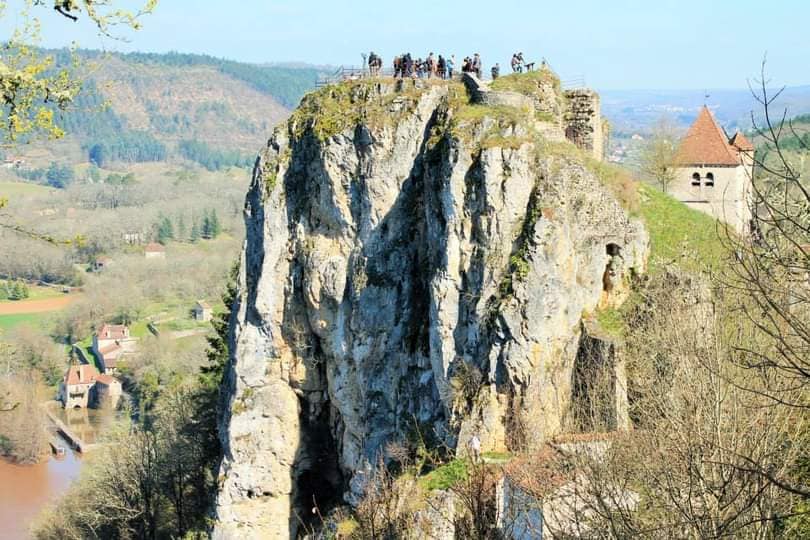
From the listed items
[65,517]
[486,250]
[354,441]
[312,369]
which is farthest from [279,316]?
[65,517]

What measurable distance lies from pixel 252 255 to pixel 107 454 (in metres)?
14.6

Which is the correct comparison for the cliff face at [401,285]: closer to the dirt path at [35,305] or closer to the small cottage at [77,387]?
the small cottage at [77,387]

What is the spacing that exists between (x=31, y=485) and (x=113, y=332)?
3408cm

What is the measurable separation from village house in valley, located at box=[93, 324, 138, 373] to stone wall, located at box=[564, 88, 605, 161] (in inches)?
2400

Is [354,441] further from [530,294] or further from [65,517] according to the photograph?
[65,517]

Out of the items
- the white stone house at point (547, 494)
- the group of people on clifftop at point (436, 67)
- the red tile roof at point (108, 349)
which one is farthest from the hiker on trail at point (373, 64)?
the red tile roof at point (108, 349)

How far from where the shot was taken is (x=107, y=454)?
4594cm

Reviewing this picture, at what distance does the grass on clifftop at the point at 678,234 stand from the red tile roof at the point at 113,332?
234ft

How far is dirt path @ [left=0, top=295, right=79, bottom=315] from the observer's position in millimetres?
108125

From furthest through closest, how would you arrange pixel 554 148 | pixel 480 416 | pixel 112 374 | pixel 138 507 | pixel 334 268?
pixel 112 374, pixel 138 507, pixel 334 268, pixel 554 148, pixel 480 416

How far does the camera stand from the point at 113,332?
9531 centimetres

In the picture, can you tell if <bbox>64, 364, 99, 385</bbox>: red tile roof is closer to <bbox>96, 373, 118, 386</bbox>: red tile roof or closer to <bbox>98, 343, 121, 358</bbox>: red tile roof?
<bbox>96, 373, 118, 386</bbox>: red tile roof

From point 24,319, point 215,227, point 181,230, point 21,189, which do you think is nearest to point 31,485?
point 24,319

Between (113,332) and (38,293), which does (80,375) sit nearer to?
(113,332)
